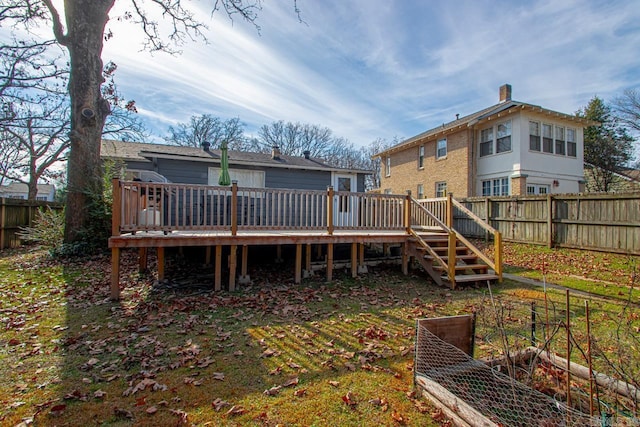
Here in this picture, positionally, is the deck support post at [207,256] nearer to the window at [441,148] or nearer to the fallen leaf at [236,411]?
the fallen leaf at [236,411]

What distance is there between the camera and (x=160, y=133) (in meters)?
31.4

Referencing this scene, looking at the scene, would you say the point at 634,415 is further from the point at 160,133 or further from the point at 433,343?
the point at 160,133

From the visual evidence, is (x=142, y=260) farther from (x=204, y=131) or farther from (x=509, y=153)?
(x=204, y=131)

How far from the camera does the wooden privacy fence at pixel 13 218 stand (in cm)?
1136

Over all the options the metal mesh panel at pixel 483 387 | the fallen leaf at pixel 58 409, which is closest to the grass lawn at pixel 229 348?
the fallen leaf at pixel 58 409

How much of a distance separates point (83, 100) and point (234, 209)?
6.57m

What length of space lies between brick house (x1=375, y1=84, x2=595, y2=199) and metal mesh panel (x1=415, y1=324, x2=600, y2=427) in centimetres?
1385

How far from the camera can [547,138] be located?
1537cm

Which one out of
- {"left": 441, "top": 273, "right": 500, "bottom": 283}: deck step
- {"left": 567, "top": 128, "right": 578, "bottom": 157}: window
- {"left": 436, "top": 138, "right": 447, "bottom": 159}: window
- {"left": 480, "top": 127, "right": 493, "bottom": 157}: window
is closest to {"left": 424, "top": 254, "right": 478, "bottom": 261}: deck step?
{"left": 441, "top": 273, "right": 500, "bottom": 283}: deck step

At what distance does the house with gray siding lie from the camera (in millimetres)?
12094

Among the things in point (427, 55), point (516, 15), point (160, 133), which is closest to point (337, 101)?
point (427, 55)

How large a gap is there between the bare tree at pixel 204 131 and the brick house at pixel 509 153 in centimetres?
2254

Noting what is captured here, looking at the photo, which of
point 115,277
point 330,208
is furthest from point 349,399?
point 115,277

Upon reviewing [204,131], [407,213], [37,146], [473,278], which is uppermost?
[204,131]
